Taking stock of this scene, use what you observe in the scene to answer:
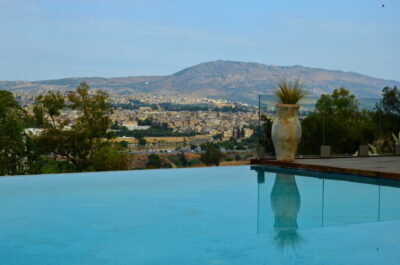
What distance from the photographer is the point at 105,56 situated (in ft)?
114

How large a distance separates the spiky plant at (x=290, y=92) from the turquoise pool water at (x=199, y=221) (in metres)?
2.11

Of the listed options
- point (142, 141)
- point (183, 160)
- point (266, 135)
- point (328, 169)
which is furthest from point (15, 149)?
point (328, 169)

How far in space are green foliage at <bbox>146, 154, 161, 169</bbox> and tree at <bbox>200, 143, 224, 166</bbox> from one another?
5.08 feet

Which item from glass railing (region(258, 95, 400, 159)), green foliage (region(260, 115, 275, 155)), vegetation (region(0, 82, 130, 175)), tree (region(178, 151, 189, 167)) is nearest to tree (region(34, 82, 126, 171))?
vegetation (region(0, 82, 130, 175))

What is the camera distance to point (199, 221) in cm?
528

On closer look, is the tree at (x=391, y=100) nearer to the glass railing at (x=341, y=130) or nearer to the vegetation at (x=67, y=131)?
the glass railing at (x=341, y=130)

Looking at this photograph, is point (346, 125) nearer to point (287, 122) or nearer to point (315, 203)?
point (287, 122)

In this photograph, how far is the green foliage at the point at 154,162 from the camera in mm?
12027

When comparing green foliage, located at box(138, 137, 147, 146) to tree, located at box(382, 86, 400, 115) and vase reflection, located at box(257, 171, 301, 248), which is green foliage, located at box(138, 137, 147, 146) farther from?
vase reflection, located at box(257, 171, 301, 248)

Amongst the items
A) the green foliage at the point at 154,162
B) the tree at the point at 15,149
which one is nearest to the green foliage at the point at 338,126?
the green foliage at the point at 154,162

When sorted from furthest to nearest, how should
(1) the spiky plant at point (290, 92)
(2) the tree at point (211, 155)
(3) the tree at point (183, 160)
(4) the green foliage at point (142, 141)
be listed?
(4) the green foliage at point (142, 141) → (2) the tree at point (211, 155) → (3) the tree at point (183, 160) → (1) the spiky plant at point (290, 92)

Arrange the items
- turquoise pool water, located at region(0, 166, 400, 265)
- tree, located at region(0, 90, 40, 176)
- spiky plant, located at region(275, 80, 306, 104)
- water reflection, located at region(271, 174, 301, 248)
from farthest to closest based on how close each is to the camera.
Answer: tree, located at region(0, 90, 40, 176) < spiky plant, located at region(275, 80, 306, 104) < water reflection, located at region(271, 174, 301, 248) < turquoise pool water, located at region(0, 166, 400, 265)

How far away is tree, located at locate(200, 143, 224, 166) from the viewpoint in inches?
553

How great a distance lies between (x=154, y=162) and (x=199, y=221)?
7148 millimetres
